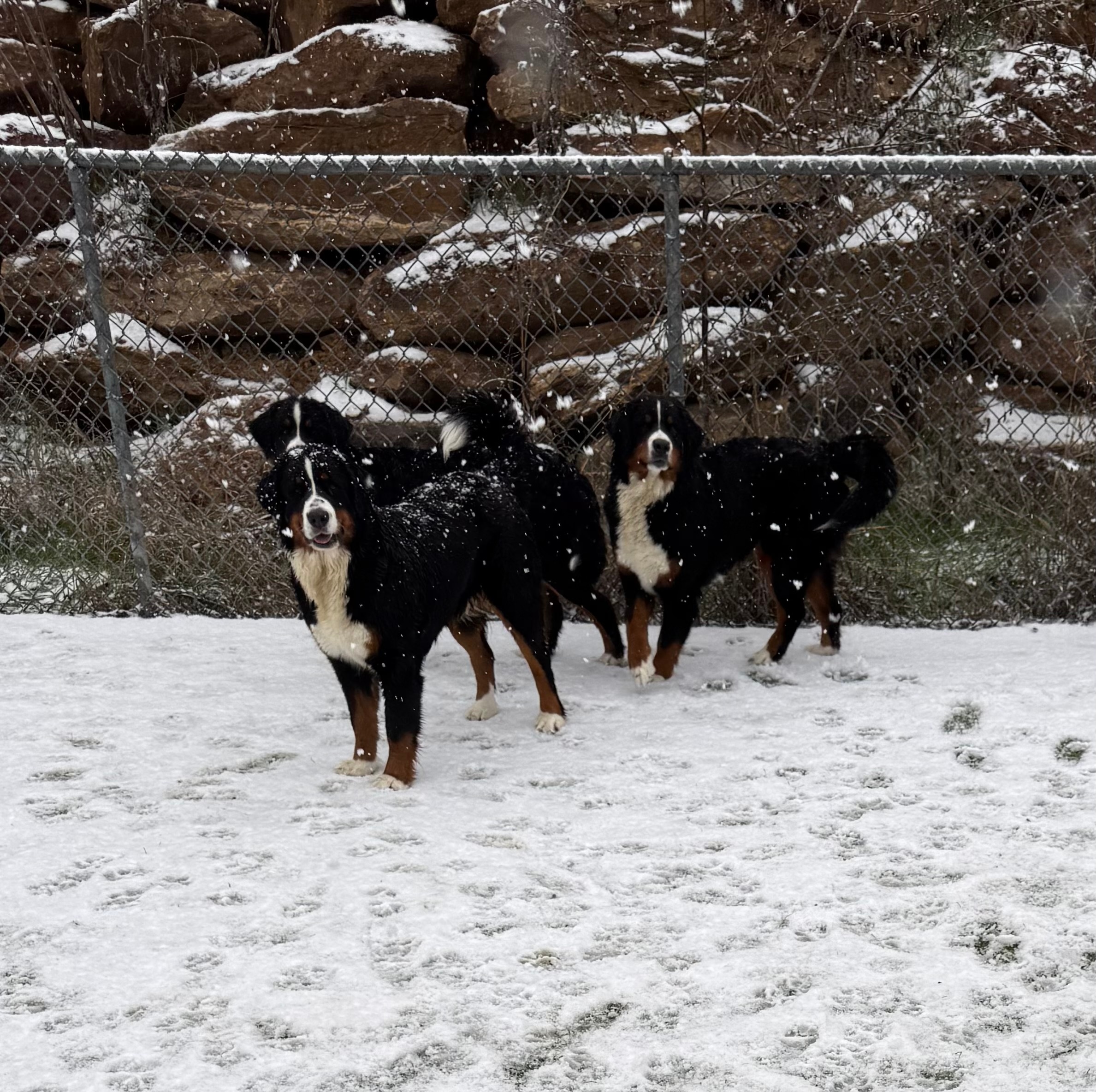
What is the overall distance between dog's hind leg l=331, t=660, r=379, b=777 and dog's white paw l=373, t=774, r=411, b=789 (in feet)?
0.48

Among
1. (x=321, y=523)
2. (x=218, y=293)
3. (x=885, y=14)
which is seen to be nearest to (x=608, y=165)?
(x=321, y=523)

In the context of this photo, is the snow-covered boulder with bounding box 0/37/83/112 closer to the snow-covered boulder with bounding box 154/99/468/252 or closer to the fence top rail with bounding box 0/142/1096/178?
the snow-covered boulder with bounding box 154/99/468/252

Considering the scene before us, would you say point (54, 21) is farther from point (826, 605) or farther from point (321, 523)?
point (826, 605)

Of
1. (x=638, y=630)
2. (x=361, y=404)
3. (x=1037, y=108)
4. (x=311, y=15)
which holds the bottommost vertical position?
(x=638, y=630)

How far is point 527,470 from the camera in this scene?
500 centimetres

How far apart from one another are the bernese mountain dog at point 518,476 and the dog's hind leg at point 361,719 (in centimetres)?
63

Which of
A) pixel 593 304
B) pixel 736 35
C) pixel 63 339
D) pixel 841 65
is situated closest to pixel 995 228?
pixel 841 65

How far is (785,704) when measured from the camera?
471 cm

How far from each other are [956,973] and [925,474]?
386 centimetres

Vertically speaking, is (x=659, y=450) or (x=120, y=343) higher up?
(x=120, y=343)

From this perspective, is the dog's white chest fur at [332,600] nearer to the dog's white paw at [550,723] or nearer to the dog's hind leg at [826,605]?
the dog's white paw at [550,723]

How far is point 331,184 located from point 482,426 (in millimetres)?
3289

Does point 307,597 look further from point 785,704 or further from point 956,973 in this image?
point 956,973

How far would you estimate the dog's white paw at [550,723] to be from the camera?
4.54m
